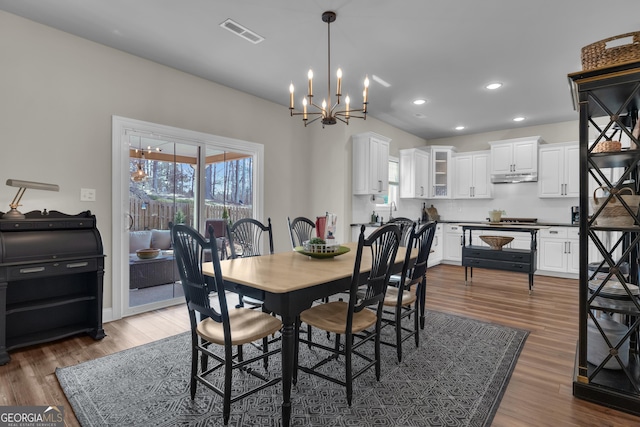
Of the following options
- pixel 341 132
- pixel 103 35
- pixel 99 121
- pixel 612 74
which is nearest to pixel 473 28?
pixel 612 74

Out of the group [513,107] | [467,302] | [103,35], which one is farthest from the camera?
[513,107]

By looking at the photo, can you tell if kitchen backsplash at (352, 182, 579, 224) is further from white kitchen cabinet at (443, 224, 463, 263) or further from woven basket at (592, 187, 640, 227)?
woven basket at (592, 187, 640, 227)

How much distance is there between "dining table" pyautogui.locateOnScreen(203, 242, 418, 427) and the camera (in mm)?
1722

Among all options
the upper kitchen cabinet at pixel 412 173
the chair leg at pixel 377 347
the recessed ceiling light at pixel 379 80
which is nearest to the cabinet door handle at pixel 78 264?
the chair leg at pixel 377 347

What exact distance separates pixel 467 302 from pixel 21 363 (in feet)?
14.2

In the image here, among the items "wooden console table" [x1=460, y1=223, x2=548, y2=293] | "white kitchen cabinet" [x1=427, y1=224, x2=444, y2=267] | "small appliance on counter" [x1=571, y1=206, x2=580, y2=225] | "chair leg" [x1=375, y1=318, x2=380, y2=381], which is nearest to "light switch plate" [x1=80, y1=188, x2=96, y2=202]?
"chair leg" [x1=375, y1=318, x2=380, y2=381]

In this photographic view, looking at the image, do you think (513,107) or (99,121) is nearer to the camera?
(99,121)

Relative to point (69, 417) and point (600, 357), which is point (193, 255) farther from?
point (600, 357)

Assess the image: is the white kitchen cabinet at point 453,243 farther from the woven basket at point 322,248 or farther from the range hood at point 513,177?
the woven basket at point 322,248

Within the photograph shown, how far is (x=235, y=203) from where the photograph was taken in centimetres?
462

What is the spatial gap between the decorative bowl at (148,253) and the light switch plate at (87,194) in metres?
0.81

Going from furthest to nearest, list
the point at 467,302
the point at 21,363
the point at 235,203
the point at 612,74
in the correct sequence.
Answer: the point at 235,203, the point at 467,302, the point at 21,363, the point at 612,74

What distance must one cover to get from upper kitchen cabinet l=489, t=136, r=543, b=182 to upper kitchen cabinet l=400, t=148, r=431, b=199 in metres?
1.31

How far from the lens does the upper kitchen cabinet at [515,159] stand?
5.98 meters
